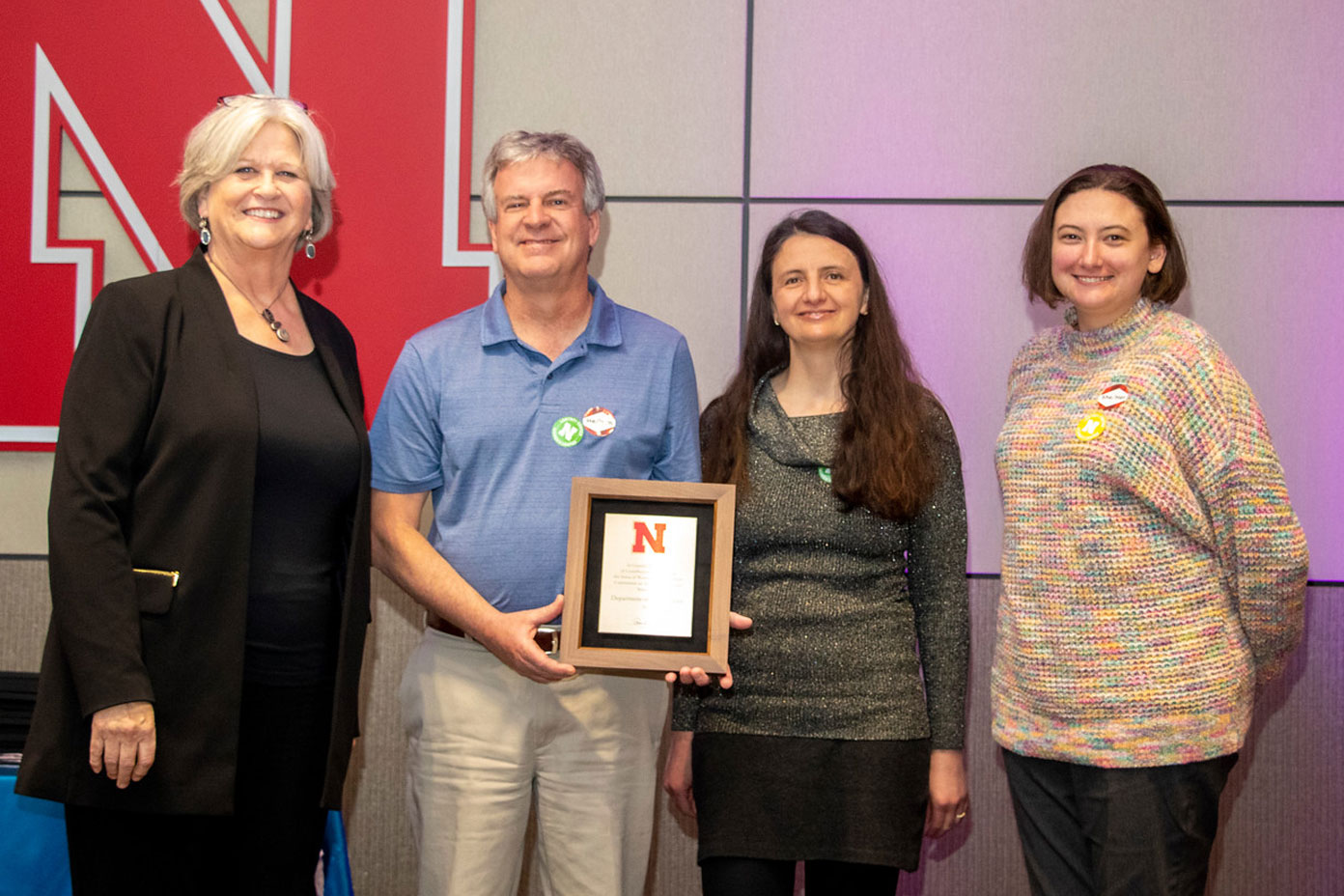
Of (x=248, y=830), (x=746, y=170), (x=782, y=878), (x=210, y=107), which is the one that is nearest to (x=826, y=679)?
(x=782, y=878)

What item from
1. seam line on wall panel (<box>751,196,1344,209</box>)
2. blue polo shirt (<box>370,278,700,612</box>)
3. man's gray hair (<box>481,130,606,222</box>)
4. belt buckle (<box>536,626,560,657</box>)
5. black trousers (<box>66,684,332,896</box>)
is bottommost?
black trousers (<box>66,684,332,896</box>)

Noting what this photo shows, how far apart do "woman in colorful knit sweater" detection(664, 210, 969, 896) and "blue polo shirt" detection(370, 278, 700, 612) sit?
203mm

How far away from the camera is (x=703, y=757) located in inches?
81.7

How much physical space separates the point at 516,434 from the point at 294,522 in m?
0.44

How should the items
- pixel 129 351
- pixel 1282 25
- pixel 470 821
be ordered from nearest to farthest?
pixel 129 351
pixel 470 821
pixel 1282 25

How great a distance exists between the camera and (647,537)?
6.48ft

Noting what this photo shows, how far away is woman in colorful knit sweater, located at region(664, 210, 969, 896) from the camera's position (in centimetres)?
201

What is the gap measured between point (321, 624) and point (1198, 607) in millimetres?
1562

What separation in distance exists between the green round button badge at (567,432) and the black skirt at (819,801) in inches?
26.0

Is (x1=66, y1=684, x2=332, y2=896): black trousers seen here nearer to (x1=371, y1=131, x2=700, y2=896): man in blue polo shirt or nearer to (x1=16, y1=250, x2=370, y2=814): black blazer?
(x1=16, y1=250, x2=370, y2=814): black blazer

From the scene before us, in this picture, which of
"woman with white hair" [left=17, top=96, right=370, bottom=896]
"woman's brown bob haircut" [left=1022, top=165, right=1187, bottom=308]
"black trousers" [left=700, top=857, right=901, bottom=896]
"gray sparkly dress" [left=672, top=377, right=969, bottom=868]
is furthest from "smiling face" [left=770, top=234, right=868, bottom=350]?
"black trousers" [left=700, top=857, right=901, bottom=896]

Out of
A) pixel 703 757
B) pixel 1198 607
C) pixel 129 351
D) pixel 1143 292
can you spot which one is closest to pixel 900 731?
pixel 703 757

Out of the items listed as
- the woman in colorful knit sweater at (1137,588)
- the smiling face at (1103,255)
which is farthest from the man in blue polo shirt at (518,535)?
the smiling face at (1103,255)

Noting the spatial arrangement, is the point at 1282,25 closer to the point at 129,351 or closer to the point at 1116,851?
the point at 1116,851
